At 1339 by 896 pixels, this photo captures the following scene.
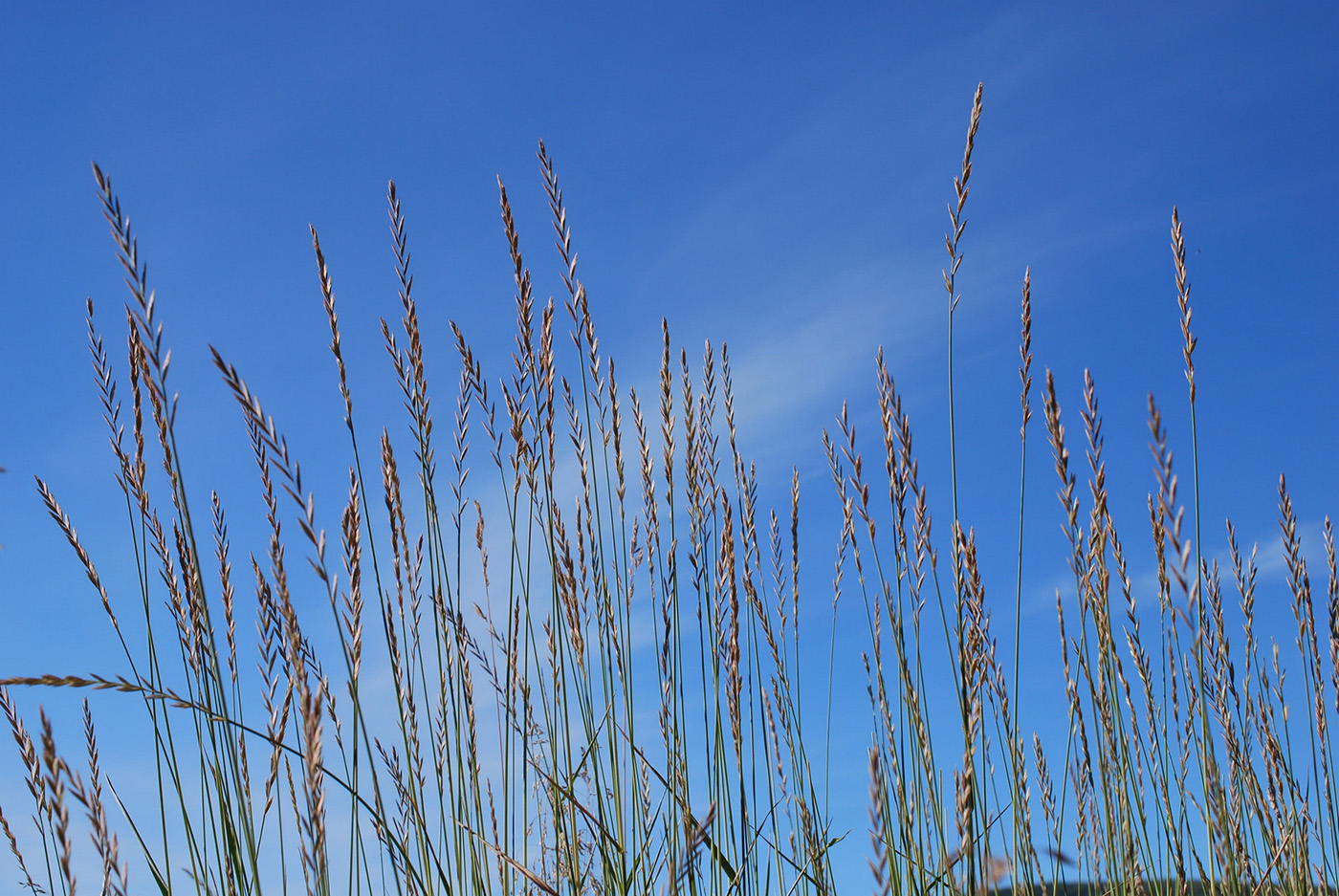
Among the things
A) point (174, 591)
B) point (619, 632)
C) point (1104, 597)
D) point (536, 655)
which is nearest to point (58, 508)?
point (174, 591)

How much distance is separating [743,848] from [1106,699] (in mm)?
774

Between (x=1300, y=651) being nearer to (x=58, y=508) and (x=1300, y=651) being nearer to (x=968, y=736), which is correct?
(x=968, y=736)

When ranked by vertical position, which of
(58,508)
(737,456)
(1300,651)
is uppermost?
(737,456)

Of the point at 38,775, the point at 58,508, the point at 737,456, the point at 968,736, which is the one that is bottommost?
the point at 968,736

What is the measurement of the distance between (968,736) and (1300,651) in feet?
5.46

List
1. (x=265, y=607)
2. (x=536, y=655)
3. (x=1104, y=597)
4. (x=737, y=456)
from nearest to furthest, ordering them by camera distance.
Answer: (x=265, y=607) → (x=1104, y=597) → (x=536, y=655) → (x=737, y=456)

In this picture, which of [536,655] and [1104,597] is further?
[536,655]

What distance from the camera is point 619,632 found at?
198 cm

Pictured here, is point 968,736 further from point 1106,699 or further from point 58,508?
point 58,508

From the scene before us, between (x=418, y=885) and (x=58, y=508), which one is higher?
(x=58, y=508)

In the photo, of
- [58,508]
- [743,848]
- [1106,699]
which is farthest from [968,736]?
[58,508]

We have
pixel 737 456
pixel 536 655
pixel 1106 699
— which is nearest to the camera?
pixel 1106 699

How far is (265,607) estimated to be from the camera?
163 cm

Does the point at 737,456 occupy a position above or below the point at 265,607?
above
